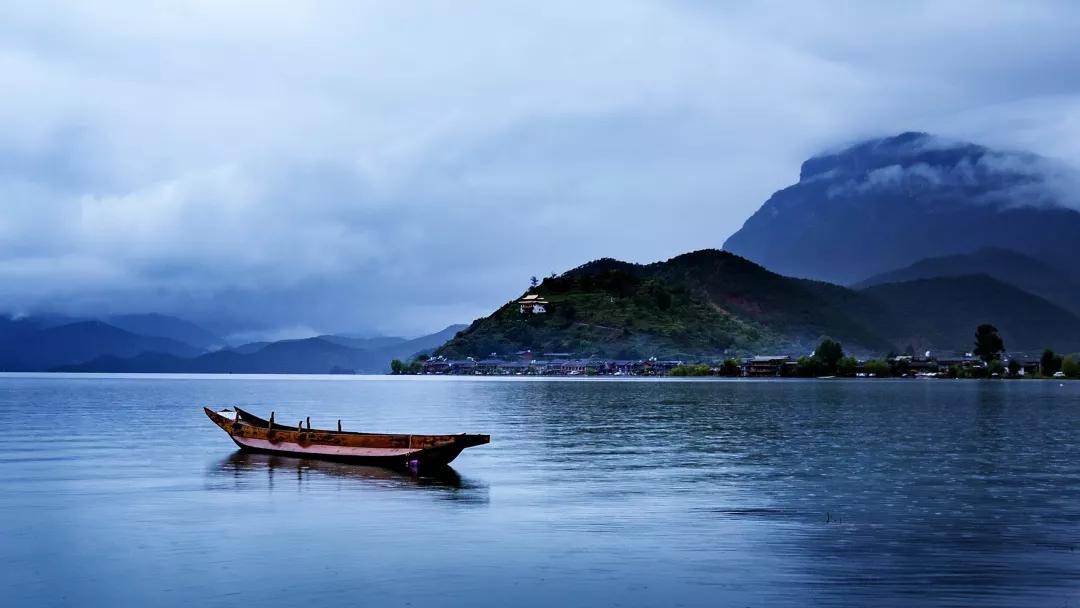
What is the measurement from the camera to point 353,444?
206 feet

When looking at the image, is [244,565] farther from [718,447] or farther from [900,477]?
[718,447]

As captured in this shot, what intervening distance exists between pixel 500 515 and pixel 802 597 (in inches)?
694

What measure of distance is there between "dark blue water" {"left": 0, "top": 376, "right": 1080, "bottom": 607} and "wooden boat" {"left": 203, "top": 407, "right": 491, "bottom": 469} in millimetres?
1198

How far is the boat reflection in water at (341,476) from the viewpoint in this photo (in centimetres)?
5134

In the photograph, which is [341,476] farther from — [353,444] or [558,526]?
[558,526]

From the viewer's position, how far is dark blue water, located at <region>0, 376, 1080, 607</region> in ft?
94.1

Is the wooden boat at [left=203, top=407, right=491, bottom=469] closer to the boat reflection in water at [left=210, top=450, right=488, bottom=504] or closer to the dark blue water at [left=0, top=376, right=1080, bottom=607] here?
the boat reflection in water at [left=210, top=450, right=488, bottom=504]

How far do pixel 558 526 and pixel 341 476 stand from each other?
22.1m

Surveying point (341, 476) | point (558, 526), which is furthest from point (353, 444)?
point (558, 526)

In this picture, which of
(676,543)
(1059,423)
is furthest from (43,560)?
(1059,423)

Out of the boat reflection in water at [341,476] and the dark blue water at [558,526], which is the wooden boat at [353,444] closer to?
the boat reflection in water at [341,476]

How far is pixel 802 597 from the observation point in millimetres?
27141

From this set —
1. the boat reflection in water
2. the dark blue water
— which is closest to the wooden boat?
the boat reflection in water

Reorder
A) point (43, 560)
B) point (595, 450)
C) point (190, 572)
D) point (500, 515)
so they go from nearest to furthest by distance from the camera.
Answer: point (190, 572) < point (43, 560) < point (500, 515) < point (595, 450)
